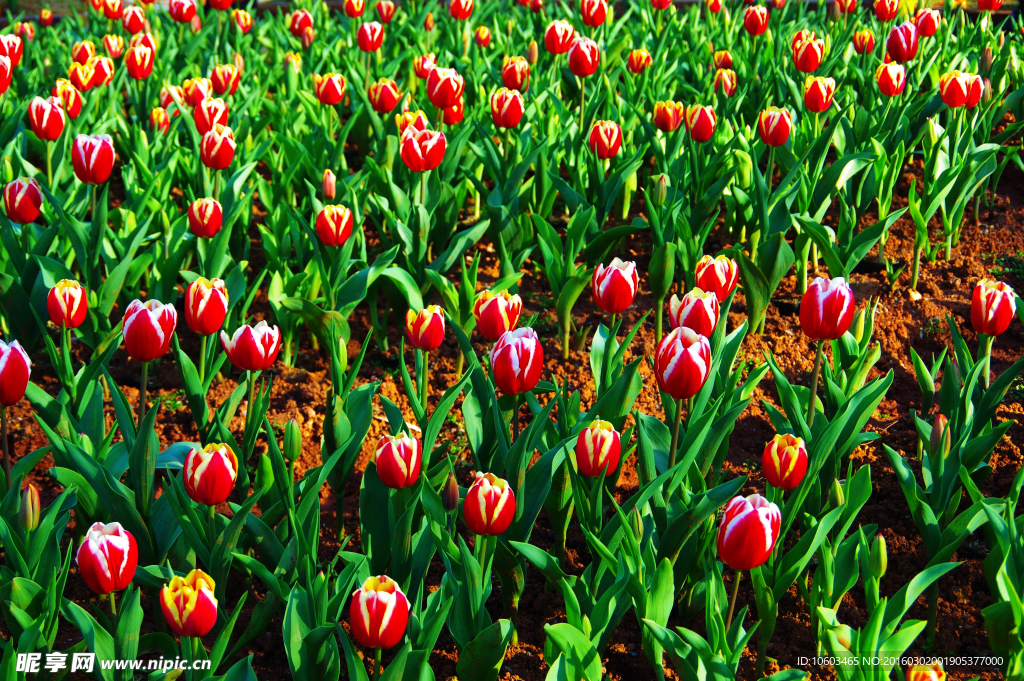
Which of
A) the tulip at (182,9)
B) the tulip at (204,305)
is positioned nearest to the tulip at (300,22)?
the tulip at (182,9)

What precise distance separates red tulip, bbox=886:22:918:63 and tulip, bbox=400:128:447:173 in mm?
2104

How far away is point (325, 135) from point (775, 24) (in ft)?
9.82

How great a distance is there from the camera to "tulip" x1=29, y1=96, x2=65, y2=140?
10.4ft

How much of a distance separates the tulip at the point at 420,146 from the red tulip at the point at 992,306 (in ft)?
5.47

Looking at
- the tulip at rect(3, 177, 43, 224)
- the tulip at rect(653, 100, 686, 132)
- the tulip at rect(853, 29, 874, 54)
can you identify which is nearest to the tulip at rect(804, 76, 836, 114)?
the tulip at rect(653, 100, 686, 132)

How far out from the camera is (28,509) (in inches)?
72.2

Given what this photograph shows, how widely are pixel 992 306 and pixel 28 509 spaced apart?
2.18 metres

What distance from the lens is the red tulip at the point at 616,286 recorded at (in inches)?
90.4

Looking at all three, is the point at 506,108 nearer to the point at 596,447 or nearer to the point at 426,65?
the point at 426,65

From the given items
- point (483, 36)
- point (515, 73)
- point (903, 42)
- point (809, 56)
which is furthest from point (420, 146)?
point (483, 36)

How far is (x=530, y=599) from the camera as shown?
2254 mm

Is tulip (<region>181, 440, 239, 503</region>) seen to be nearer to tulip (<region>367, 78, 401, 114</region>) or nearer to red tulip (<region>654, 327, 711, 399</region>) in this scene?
red tulip (<region>654, 327, 711, 399</region>)

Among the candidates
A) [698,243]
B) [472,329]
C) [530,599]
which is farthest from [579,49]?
[530,599]

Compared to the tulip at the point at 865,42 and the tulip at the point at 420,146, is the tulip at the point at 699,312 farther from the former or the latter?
the tulip at the point at 865,42
